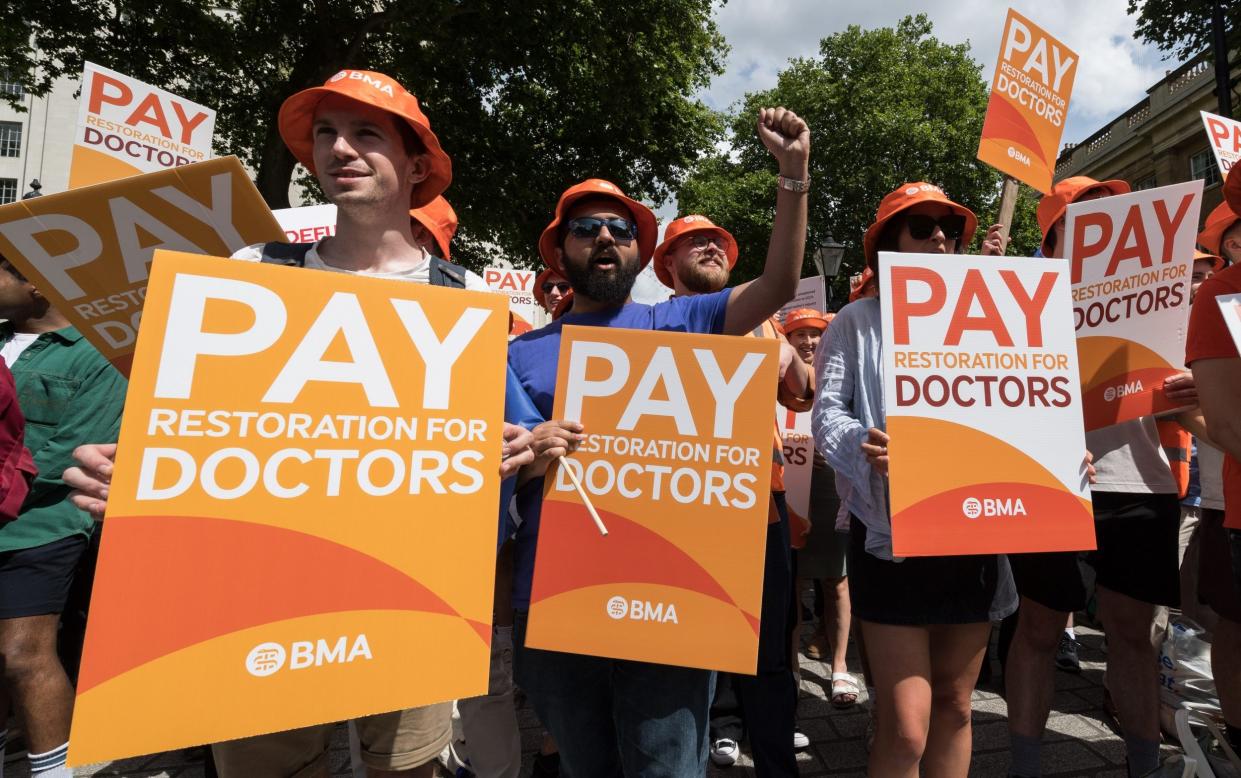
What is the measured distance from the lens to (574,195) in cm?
202

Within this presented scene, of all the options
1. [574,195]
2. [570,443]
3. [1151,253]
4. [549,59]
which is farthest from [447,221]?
[549,59]

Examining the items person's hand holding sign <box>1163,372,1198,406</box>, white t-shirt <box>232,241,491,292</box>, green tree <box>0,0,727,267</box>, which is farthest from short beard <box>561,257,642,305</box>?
green tree <box>0,0,727,267</box>

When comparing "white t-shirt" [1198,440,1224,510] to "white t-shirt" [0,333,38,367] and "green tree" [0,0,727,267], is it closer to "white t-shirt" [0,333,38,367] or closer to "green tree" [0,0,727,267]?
"white t-shirt" [0,333,38,367]

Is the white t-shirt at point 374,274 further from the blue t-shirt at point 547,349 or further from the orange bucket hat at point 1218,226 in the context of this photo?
the orange bucket hat at point 1218,226

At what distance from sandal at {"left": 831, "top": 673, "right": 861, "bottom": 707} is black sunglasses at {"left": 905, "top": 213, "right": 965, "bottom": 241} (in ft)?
8.08

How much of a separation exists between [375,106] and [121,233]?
70 cm

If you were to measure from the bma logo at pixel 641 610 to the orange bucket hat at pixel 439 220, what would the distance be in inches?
73.8

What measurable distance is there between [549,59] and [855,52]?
17.6 meters

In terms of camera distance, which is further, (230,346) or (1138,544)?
(1138,544)

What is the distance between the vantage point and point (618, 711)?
5.51 ft

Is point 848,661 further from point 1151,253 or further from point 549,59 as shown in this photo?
point 549,59

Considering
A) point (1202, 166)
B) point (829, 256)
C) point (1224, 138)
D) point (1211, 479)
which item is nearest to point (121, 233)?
point (1211, 479)

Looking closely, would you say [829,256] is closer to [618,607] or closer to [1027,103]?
[1027,103]

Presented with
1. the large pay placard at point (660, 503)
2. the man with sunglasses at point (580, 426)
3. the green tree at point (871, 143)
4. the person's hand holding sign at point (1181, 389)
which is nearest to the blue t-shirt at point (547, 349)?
the man with sunglasses at point (580, 426)
